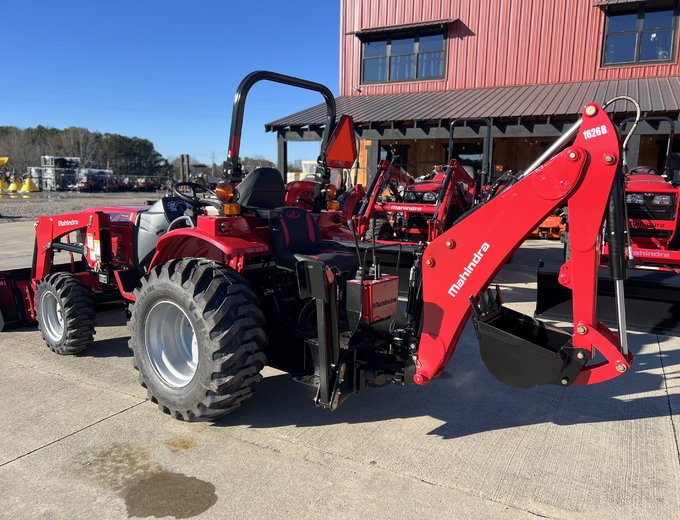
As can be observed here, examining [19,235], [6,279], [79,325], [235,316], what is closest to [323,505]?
→ [235,316]

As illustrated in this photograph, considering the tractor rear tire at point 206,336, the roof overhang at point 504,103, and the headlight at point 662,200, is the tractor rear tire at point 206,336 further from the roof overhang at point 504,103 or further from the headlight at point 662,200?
the roof overhang at point 504,103

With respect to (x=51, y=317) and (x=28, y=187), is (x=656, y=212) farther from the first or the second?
(x=28, y=187)

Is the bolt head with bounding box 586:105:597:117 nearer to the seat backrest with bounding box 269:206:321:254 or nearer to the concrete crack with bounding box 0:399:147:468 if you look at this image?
the seat backrest with bounding box 269:206:321:254

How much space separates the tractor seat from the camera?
10.8 ft

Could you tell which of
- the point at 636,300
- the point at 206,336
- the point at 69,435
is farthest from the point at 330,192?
the point at 636,300

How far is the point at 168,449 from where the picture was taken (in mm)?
2908

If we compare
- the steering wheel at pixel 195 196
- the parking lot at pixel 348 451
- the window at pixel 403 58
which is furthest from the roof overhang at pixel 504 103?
the steering wheel at pixel 195 196

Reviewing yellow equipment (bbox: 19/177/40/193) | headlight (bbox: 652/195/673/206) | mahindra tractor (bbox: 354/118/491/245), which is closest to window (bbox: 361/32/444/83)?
mahindra tractor (bbox: 354/118/491/245)

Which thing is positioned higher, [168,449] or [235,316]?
[235,316]

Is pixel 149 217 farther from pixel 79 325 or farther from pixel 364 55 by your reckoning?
pixel 364 55

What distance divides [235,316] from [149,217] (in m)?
2.17

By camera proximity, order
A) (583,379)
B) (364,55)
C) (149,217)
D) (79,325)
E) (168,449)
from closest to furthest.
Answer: (583,379) < (168,449) < (79,325) < (149,217) < (364,55)

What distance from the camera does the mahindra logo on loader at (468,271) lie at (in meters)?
2.69

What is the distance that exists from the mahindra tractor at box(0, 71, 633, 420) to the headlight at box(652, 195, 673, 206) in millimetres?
5366
